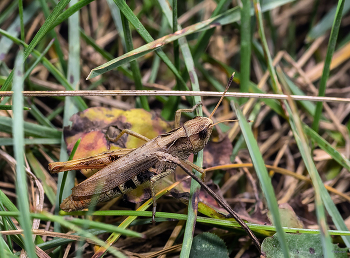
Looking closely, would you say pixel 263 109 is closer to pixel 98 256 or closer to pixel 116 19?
pixel 116 19

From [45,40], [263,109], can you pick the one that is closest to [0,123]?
[45,40]

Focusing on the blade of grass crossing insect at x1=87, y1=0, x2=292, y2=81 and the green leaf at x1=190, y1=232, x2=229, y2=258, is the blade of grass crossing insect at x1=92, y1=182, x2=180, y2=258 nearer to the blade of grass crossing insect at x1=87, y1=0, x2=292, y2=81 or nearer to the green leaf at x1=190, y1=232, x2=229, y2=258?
the green leaf at x1=190, y1=232, x2=229, y2=258

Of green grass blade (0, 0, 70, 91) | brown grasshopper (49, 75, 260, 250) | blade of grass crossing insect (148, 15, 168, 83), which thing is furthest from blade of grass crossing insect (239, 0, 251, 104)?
green grass blade (0, 0, 70, 91)

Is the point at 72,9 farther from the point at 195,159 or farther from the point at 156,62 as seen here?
the point at 195,159

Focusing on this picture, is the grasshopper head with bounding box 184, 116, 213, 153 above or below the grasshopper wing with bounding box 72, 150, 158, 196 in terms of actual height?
above

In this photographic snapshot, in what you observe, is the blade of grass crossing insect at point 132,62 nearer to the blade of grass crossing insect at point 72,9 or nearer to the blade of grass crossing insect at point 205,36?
the blade of grass crossing insect at point 72,9
